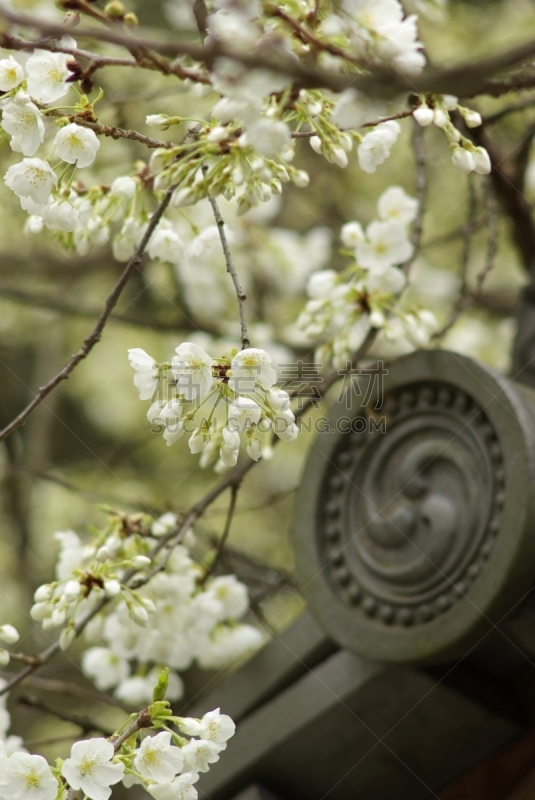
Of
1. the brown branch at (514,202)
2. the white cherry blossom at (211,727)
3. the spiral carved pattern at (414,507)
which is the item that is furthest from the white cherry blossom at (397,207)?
the white cherry blossom at (211,727)

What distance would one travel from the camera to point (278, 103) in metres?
1.01

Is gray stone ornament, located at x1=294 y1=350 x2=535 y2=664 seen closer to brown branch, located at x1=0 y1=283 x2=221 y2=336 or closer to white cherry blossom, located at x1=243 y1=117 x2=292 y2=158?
white cherry blossom, located at x1=243 y1=117 x2=292 y2=158

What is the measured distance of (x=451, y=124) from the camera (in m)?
1.15

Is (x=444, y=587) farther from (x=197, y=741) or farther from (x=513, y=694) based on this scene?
(x=197, y=741)

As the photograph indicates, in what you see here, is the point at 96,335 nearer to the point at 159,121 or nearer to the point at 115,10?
the point at 159,121

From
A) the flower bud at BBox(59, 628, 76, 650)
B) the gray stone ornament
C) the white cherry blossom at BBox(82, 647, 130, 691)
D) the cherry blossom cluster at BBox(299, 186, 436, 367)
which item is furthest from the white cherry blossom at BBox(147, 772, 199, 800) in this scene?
the cherry blossom cluster at BBox(299, 186, 436, 367)

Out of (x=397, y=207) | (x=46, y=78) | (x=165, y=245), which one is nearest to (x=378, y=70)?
(x=46, y=78)

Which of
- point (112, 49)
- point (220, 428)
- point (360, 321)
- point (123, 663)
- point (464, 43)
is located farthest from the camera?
point (464, 43)

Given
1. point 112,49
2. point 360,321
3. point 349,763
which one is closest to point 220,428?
point 360,321

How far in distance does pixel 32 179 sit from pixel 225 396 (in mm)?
405

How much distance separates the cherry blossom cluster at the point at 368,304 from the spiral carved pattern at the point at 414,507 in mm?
172

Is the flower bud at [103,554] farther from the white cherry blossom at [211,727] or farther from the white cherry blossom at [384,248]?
the white cherry blossom at [384,248]

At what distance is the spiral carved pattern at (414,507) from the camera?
1273mm

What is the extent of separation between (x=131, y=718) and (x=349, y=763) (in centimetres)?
51
